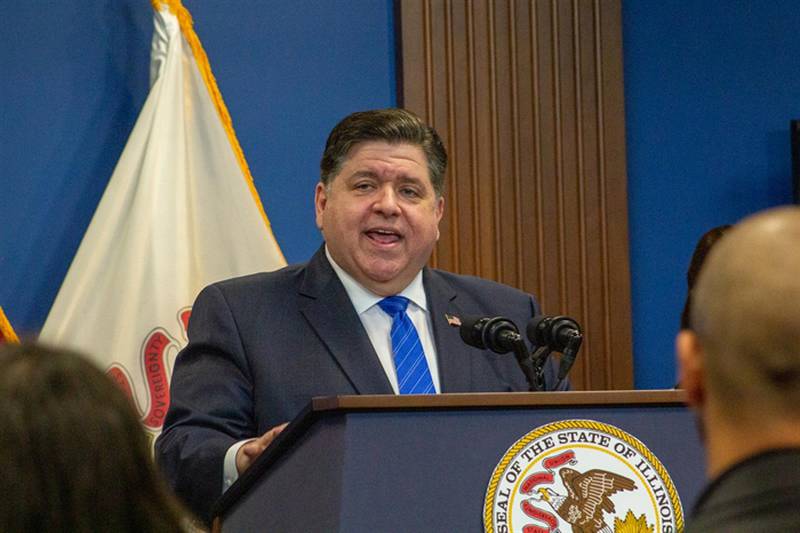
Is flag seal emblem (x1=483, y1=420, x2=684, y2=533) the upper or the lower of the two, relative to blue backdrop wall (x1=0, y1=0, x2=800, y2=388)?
lower

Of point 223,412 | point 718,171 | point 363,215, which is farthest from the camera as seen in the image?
point 718,171

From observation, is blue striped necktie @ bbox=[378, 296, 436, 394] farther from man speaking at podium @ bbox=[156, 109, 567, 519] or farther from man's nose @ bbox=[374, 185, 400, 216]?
man's nose @ bbox=[374, 185, 400, 216]

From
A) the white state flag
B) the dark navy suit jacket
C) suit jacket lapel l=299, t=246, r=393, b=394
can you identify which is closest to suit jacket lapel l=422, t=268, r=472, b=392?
the dark navy suit jacket

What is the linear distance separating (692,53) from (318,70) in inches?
63.8

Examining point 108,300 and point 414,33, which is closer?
point 108,300

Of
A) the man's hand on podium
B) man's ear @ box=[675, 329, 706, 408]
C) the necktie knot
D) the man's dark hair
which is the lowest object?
the man's hand on podium

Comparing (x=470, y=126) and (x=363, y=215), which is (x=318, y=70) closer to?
(x=470, y=126)

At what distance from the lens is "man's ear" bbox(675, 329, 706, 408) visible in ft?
3.83

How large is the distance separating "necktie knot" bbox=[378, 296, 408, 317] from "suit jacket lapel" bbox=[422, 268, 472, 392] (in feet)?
0.24

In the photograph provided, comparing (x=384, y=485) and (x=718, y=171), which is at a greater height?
(x=718, y=171)

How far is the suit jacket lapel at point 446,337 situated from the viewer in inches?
134

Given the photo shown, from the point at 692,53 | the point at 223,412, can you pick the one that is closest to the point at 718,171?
the point at 692,53

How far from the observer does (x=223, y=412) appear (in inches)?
128

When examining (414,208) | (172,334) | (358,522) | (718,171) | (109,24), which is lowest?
(358,522)
